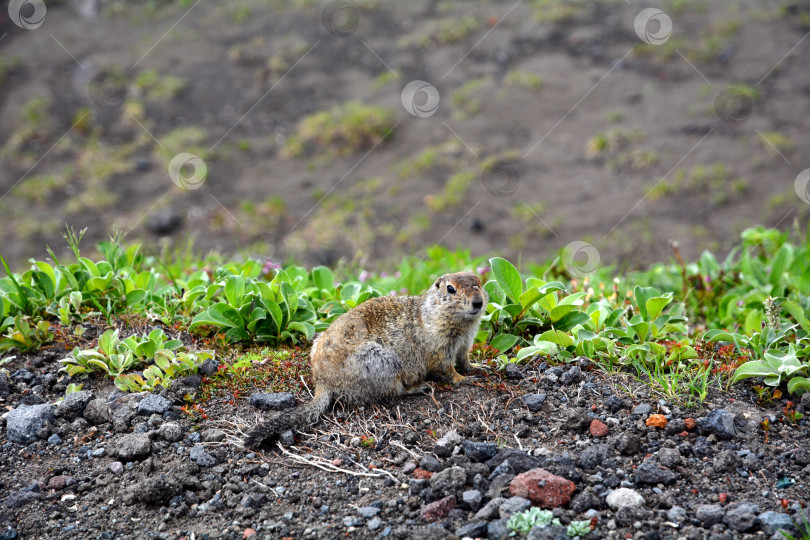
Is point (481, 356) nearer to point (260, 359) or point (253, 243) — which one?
point (260, 359)

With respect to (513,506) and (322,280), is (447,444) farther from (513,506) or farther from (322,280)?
(322,280)

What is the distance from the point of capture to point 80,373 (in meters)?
4.37

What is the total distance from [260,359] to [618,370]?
2.18 m

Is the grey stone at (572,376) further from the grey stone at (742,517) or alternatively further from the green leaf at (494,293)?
the grey stone at (742,517)

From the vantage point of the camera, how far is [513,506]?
3.05 m

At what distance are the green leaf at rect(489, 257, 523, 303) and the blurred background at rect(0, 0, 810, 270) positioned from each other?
3624 mm

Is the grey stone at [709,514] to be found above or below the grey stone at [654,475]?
below

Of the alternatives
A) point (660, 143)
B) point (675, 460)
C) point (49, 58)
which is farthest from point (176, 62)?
point (675, 460)

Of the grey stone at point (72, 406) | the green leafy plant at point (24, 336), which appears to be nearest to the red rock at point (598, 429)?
the grey stone at point (72, 406)

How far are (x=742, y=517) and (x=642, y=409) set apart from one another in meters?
0.86

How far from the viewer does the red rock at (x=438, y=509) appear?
3.14 meters
